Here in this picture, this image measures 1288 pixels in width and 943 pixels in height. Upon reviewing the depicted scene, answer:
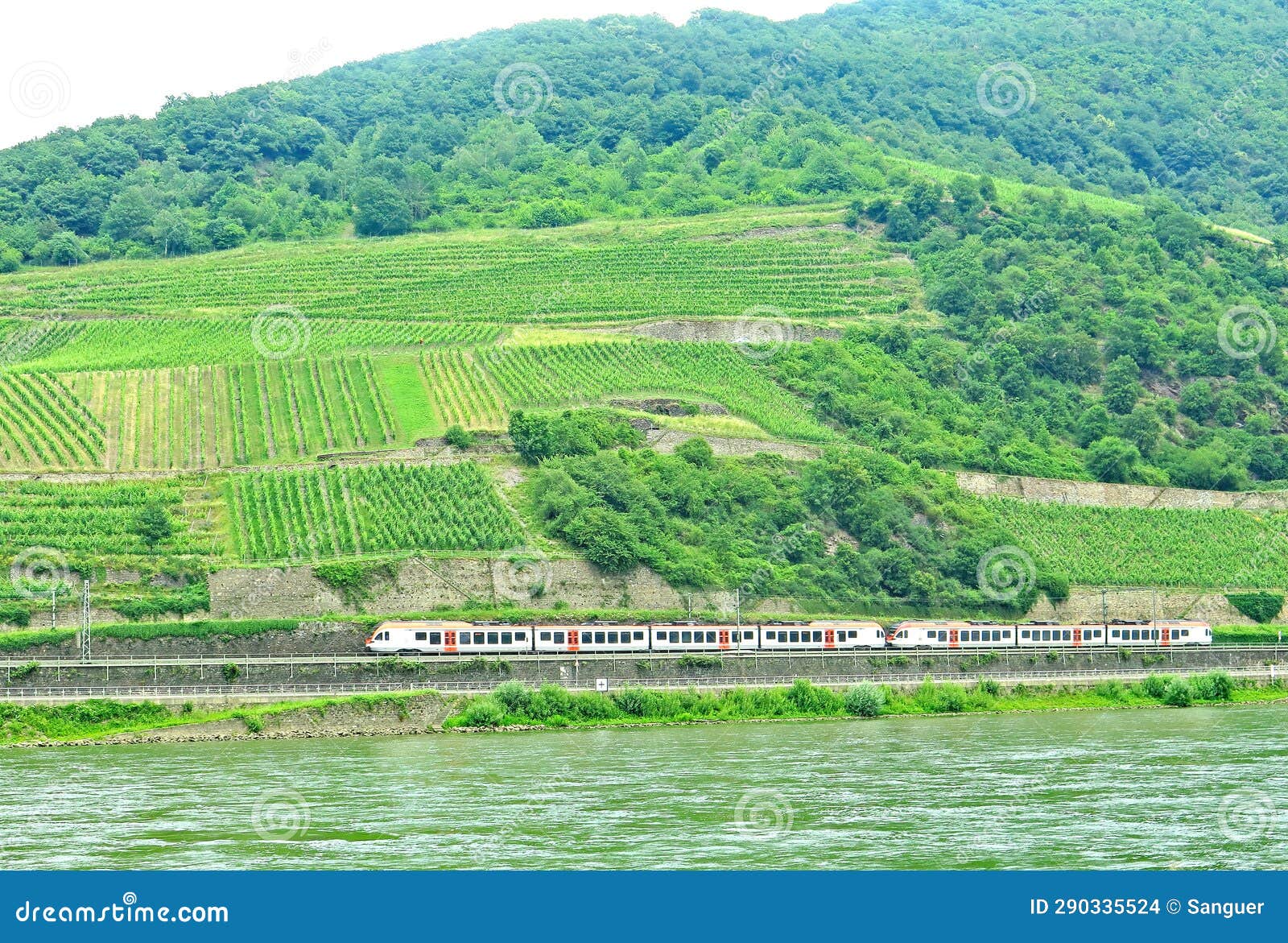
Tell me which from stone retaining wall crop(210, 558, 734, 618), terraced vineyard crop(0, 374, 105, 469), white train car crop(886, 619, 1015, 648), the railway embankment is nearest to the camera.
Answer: the railway embankment

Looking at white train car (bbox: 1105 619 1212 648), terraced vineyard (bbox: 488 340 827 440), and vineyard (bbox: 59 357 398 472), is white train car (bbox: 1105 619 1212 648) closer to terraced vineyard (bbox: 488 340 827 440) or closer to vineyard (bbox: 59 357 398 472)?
terraced vineyard (bbox: 488 340 827 440)

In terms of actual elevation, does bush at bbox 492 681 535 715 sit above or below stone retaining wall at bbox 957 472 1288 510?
below

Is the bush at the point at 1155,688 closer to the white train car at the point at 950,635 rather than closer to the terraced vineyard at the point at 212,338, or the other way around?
the white train car at the point at 950,635

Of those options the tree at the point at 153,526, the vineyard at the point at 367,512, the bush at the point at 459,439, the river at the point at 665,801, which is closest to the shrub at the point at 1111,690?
the river at the point at 665,801

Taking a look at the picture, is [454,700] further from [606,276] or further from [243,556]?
[606,276]

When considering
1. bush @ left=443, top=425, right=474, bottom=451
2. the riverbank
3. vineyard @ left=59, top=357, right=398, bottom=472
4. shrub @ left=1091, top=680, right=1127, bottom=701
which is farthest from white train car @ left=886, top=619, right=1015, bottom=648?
vineyard @ left=59, top=357, right=398, bottom=472

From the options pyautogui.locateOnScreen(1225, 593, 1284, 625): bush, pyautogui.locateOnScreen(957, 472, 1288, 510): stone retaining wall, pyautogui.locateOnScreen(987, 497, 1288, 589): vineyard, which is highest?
pyautogui.locateOnScreen(957, 472, 1288, 510): stone retaining wall

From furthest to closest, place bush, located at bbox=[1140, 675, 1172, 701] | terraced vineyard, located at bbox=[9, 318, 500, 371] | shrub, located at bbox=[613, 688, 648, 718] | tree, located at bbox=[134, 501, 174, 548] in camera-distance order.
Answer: terraced vineyard, located at bbox=[9, 318, 500, 371] → tree, located at bbox=[134, 501, 174, 548] → bush, located at bbox=[1140, 675, 1172, 701] → shrub, located at bbox=[613, 688, 648, 718]

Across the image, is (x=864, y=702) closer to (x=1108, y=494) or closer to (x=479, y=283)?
(x=1108, y=494)

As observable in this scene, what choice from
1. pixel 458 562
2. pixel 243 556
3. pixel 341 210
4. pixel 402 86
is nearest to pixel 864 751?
pixel 458 562
